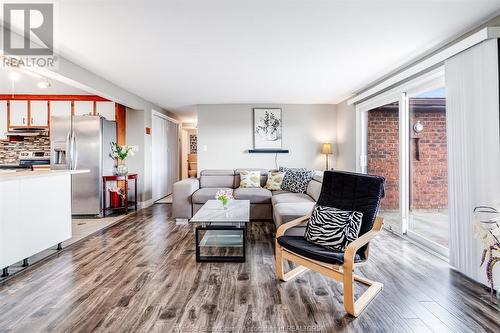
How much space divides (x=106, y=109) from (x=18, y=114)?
1.79m

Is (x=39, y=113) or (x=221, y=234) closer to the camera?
(x=221, y=234)

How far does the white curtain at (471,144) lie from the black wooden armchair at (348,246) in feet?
2.89

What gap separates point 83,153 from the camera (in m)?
4.41

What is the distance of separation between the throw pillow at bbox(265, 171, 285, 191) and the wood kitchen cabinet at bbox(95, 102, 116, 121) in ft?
11.3

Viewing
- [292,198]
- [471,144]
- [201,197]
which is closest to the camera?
[471,144]

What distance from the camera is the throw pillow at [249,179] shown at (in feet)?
15.9

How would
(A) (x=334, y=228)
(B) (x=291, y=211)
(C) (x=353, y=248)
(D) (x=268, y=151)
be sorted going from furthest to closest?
(D) (x=268, y=151)
(B) (x=291, y=211)
(A) (x=334, y=228)
(C) (x=353, y=248)

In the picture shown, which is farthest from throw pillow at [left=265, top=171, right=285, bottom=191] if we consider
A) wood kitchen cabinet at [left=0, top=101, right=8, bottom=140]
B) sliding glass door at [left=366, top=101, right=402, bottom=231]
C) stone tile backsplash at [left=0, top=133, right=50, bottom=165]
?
wood kitchen cabinet at [left=0, top=101, right=8, bottom=140]

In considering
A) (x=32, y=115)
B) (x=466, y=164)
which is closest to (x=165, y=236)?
(x=466, y=164)

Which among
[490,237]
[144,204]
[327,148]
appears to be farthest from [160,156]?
[490,237]

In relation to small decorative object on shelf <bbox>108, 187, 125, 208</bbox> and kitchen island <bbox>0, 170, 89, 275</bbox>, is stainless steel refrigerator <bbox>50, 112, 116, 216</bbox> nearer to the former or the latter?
small decorative object on shelf <bbox>108, 187, 125, 208</bbox>

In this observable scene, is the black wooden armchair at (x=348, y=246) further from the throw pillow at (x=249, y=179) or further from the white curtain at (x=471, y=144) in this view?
the throw pillow at (x=249, y=179)

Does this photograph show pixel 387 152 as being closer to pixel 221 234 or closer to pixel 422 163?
pixel 422 163

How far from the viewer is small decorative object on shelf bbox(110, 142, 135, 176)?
471 cm
